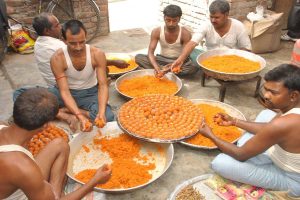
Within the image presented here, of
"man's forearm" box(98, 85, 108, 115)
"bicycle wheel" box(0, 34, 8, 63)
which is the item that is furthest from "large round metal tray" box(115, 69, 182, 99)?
"bicycle wheel" box(0, 34, 8, 63)

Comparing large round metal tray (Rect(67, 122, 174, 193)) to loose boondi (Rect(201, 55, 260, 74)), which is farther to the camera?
loose boondi (Rect(201, 55, 260, 74))

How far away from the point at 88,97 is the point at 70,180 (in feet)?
3.91

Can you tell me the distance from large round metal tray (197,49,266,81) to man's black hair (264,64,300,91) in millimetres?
1522

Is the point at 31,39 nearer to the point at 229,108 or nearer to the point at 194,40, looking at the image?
the point at 194,40

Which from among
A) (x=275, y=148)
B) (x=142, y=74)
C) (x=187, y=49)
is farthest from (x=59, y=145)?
(x=187, y=49)

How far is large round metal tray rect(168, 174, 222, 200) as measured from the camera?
2579 millimetres

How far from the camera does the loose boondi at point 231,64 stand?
3.90 m

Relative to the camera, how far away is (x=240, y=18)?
6137 millimetres

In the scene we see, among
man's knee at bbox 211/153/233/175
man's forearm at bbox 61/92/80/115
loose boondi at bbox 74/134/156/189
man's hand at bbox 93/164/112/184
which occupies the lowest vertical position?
loose boondi at bbox 74/134/156/189

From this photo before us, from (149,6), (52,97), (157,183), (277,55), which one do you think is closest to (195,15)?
(277,55)

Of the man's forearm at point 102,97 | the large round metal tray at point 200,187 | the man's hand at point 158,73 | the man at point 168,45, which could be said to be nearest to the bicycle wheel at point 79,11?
the man at point 168,45

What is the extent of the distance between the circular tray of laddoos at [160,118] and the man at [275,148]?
26 centimetres

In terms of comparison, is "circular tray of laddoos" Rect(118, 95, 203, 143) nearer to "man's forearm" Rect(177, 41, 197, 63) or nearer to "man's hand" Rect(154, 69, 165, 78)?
"man's hand" Rect(154, 69, 165, 78)

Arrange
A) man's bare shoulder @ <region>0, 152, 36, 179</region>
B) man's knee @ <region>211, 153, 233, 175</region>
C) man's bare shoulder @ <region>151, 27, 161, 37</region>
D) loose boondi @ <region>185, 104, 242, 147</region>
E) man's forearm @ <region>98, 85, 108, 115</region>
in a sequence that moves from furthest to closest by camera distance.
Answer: man's bare shoulder @ <region>151, 27, 161, 37</region>
man's forearm @ <region>98, 85, 108, 115</region>
loose boondi @ <region>185, 104, 242, 147</region>
man's knee @ <region>211, 153, 233, 175</region>
man's bare shoulder @ <region>0, 152, 36, 179</region>
